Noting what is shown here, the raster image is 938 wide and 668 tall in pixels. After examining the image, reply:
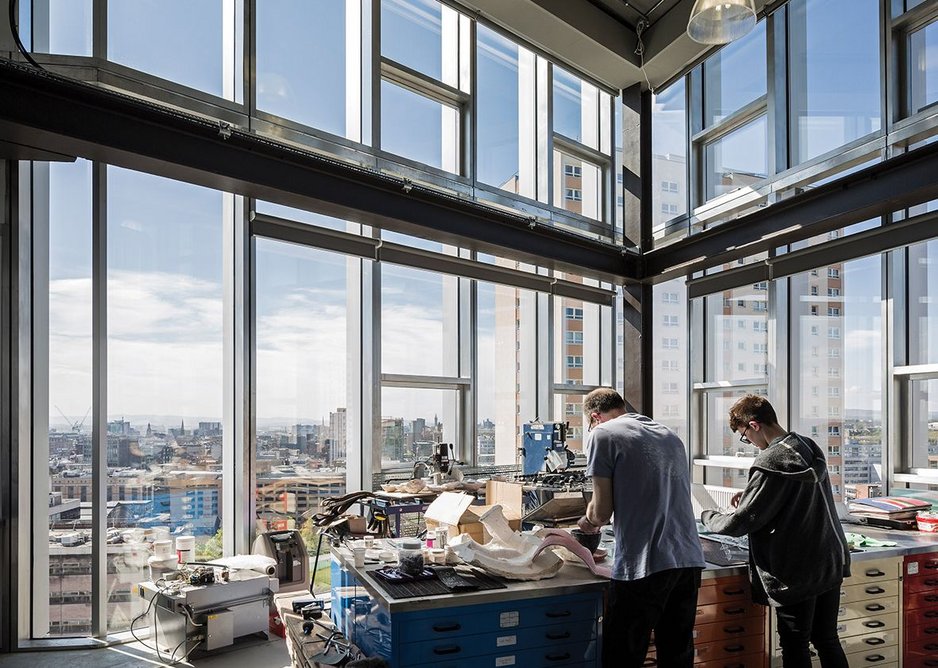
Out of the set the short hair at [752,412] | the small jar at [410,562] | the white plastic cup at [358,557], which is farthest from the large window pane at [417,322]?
the short hair at [752,412]

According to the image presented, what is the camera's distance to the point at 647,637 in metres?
2.69

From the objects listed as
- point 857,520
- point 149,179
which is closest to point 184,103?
point 149,179

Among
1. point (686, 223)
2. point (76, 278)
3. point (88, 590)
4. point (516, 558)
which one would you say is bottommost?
point (88, 590)

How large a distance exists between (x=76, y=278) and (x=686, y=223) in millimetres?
4999

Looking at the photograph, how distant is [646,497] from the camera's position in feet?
8.86

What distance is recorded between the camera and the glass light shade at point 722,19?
299 cm

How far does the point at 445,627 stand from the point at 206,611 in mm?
2055

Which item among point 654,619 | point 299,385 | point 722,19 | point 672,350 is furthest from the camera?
point 672,350

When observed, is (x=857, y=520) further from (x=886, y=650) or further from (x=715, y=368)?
(x=715, y=368)

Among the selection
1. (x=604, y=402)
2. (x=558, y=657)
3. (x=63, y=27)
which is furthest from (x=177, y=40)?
(x=558, y=657)

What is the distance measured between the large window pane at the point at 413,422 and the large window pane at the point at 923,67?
4357mm

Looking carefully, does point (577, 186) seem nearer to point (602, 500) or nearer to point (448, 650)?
point (602, 500)

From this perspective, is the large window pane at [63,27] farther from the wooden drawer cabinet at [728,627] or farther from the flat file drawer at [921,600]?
the flat file drawer at [921,600]

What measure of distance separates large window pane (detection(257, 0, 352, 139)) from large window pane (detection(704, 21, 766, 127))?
340 centimetres
